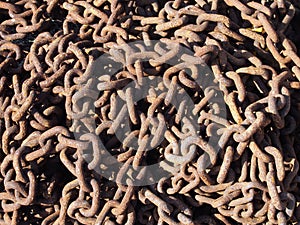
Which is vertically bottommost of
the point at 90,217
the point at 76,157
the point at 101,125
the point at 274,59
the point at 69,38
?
the point at 90,217

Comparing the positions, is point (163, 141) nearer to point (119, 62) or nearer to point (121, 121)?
point (121, 121)

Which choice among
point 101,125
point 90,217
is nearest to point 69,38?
point 101,125

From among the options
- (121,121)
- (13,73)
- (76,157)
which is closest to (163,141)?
(121,121)

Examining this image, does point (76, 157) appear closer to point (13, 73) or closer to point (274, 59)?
point (13, 73)

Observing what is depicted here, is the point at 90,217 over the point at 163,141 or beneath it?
beneath

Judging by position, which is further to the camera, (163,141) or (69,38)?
(69,38)

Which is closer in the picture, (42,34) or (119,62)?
(119,62)
